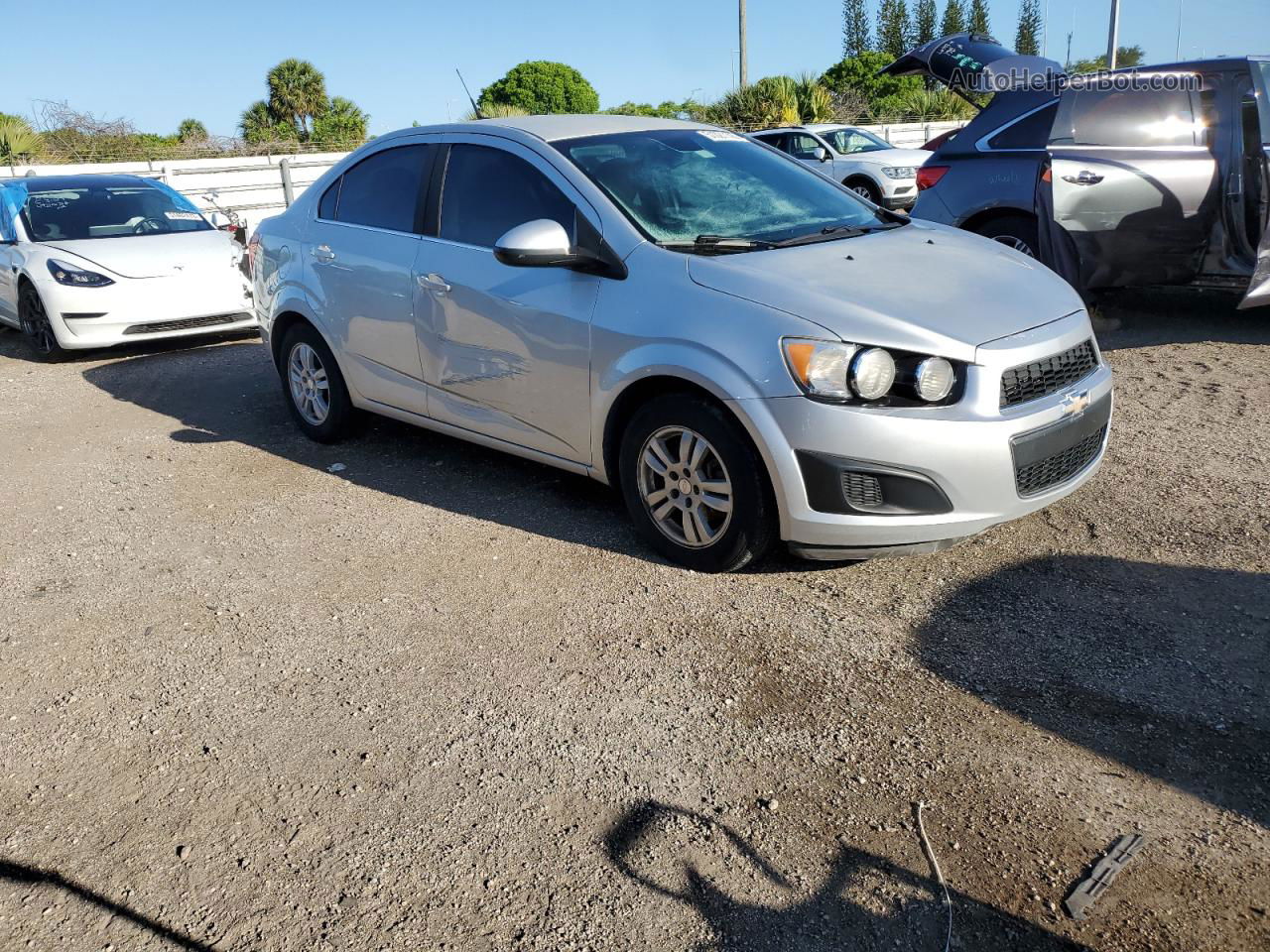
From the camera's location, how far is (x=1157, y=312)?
8.41 metres

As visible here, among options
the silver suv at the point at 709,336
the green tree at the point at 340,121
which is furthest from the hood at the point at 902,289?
the green tree at the point at 340,121

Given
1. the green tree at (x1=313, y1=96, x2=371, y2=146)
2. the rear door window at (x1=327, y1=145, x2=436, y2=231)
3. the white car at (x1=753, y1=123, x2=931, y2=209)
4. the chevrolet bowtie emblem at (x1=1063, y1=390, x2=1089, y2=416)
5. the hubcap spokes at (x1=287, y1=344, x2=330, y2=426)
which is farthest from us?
the green tree at (x1=313, y1=96, x2=371, y2=146)

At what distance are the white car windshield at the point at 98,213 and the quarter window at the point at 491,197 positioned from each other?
5617mm

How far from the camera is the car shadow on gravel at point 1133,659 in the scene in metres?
2.95

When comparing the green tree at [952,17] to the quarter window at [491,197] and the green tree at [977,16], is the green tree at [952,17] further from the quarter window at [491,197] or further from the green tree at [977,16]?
the quarter window at [491,197]

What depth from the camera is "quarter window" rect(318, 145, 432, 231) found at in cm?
536

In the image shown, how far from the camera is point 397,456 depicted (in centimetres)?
610

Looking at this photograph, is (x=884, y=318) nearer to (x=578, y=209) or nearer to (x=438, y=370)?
(x=578, y=209)

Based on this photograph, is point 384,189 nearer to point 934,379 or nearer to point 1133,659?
point 934,379

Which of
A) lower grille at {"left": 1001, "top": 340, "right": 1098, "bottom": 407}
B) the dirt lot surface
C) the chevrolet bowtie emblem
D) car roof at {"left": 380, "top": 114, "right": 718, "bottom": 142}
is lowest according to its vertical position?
the dirt lot surface

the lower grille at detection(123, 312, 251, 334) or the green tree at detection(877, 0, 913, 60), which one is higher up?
the green tree at detection(877, 0, 913, 60)

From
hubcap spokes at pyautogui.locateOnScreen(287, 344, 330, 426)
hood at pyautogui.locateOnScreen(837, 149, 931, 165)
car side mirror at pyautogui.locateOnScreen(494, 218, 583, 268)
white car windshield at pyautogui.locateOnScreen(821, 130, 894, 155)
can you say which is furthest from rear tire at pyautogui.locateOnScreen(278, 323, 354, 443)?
white car windshield at pyautogui.locateOnScreen(821, 130, 894, 155)

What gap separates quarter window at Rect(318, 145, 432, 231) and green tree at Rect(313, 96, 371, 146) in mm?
37181

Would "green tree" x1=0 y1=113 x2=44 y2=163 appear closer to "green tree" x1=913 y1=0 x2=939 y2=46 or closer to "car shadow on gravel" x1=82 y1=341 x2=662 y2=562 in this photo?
"car shadow on gravel" x1=82 y1=341 x2=662 y2=562
